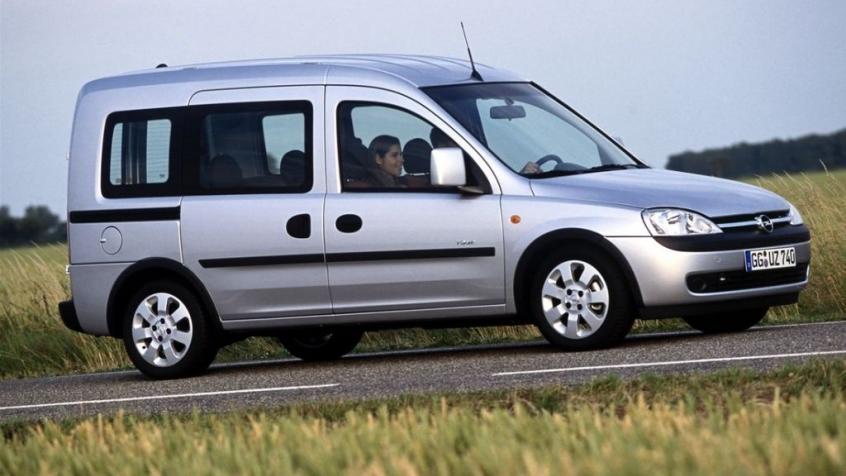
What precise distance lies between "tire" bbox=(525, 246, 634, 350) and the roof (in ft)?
5.51

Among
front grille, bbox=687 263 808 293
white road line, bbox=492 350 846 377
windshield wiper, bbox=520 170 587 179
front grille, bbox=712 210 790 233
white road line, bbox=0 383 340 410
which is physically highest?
windshield wiper, bbox=520 170 587 179

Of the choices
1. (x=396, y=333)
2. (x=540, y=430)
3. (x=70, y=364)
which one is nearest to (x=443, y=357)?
(x=396, y=333)

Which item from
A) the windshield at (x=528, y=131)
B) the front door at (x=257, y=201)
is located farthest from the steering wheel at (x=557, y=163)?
the front door at (x=257, y=201)

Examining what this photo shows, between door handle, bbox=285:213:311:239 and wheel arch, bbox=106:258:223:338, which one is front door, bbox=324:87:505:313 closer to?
door handle, bbox=285:213:311:239

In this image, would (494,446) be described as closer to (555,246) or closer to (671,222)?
(671,222)

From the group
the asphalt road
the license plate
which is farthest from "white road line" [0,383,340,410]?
the license plate

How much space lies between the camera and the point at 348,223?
37.9ft

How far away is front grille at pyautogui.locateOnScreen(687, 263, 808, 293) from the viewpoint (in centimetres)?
1080

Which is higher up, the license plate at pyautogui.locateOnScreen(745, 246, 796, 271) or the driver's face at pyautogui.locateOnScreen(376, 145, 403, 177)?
the driver's face at pyautogui.locateOnScreen(376, 145, 403, 177)

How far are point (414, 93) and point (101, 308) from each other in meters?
2.78

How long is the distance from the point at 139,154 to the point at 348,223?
185 centimetres

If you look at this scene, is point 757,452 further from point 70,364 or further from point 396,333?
point 70,364

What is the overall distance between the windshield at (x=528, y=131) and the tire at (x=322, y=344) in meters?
2.23

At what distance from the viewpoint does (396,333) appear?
49.1ft
